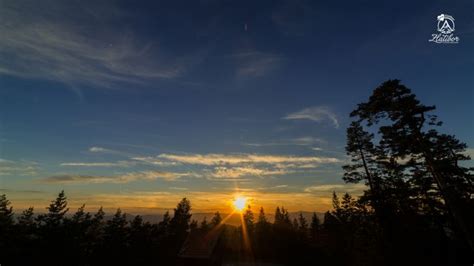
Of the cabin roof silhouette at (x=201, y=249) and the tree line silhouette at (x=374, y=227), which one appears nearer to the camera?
the tree line silhouette at (x=374, y=227)

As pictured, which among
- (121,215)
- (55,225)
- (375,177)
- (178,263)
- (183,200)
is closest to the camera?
(375,177)

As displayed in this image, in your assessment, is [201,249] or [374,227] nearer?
[374,227]

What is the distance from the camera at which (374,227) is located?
22.5m

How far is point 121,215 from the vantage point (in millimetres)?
51406

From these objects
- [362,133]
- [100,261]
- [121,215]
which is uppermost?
[362,133]

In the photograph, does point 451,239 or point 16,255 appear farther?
point 16,255

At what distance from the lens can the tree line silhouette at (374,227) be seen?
1586 cm

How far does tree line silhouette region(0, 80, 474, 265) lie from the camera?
624 inches

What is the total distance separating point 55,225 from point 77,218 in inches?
267

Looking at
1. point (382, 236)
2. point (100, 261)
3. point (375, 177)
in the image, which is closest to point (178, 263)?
point (100, 261)

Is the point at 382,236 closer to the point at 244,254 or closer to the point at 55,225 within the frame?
the point at 244,254

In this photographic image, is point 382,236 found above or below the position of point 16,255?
above

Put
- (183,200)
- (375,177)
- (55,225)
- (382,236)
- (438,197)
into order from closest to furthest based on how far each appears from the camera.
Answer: (382,236), (438,197), (375,177), (55,225), (183,200)

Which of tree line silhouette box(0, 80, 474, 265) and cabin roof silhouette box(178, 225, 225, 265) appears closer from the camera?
tree line silhouette box(0, 80, 474, 265)
